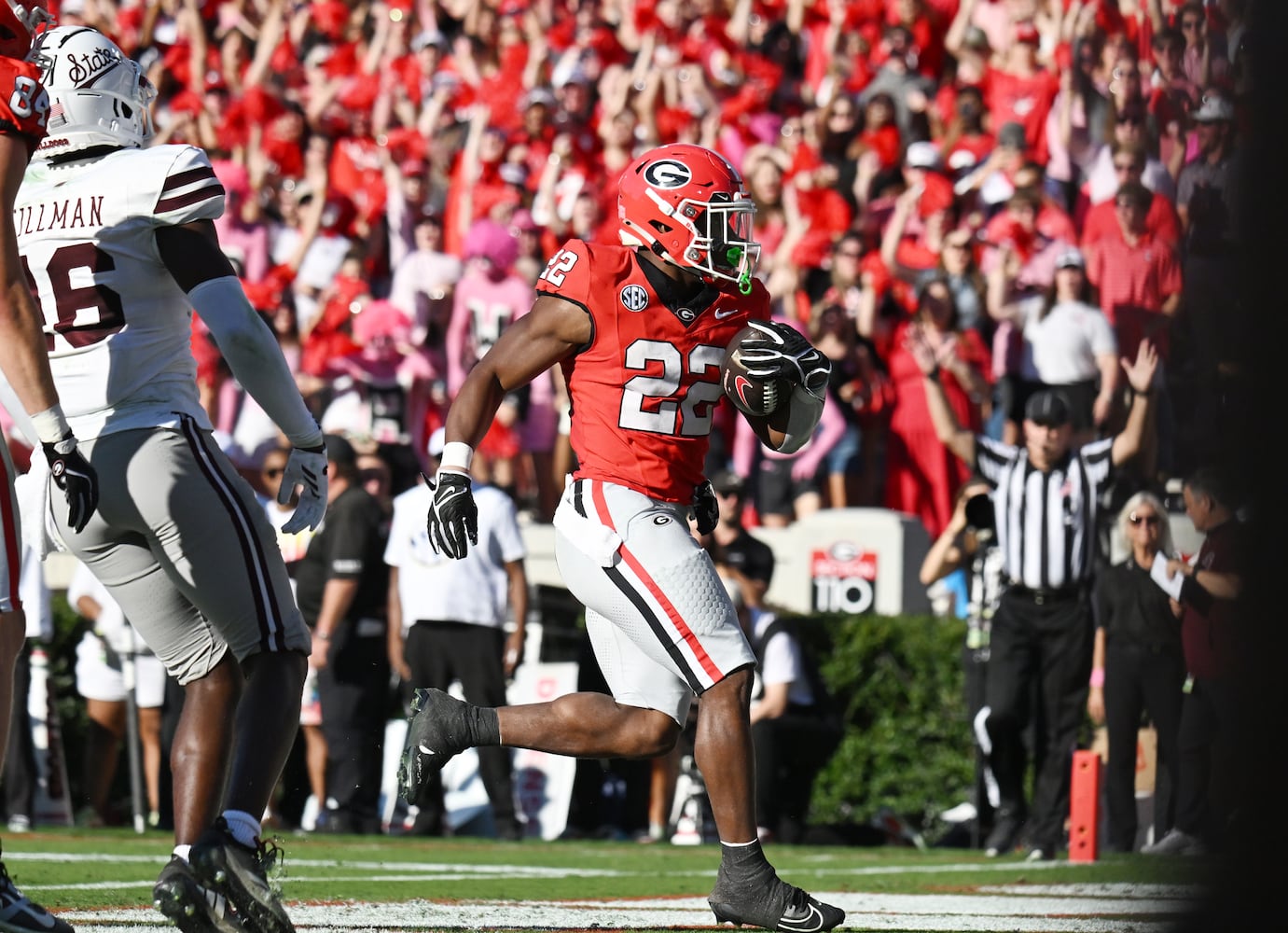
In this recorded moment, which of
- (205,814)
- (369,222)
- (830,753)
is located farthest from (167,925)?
(369,222)

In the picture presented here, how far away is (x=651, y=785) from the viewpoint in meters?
9.77

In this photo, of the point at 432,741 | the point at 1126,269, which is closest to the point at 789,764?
the point at 1126,269

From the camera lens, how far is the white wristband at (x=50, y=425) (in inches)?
159

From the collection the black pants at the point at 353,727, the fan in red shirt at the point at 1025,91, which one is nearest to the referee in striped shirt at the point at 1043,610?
the black pants at the point at 353,727

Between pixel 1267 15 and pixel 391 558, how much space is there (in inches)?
321

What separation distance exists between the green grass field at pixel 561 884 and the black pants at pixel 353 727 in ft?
1.43

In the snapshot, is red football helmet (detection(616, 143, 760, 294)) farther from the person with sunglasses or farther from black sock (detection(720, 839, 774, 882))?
the person with sunglasses

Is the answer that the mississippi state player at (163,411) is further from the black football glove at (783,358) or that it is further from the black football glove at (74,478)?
the black football glove at (783,358)

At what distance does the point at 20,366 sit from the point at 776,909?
80.9 inches

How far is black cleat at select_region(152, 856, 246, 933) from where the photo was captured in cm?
392

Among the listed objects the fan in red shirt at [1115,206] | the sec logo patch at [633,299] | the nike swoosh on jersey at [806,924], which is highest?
the fan in red shirt at [1115,206]

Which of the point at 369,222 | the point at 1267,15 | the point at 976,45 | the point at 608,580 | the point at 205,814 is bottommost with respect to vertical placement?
the point at 205,814

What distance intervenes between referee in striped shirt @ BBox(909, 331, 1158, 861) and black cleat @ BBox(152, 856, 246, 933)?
5364mm

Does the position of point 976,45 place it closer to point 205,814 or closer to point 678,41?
point 678,41
